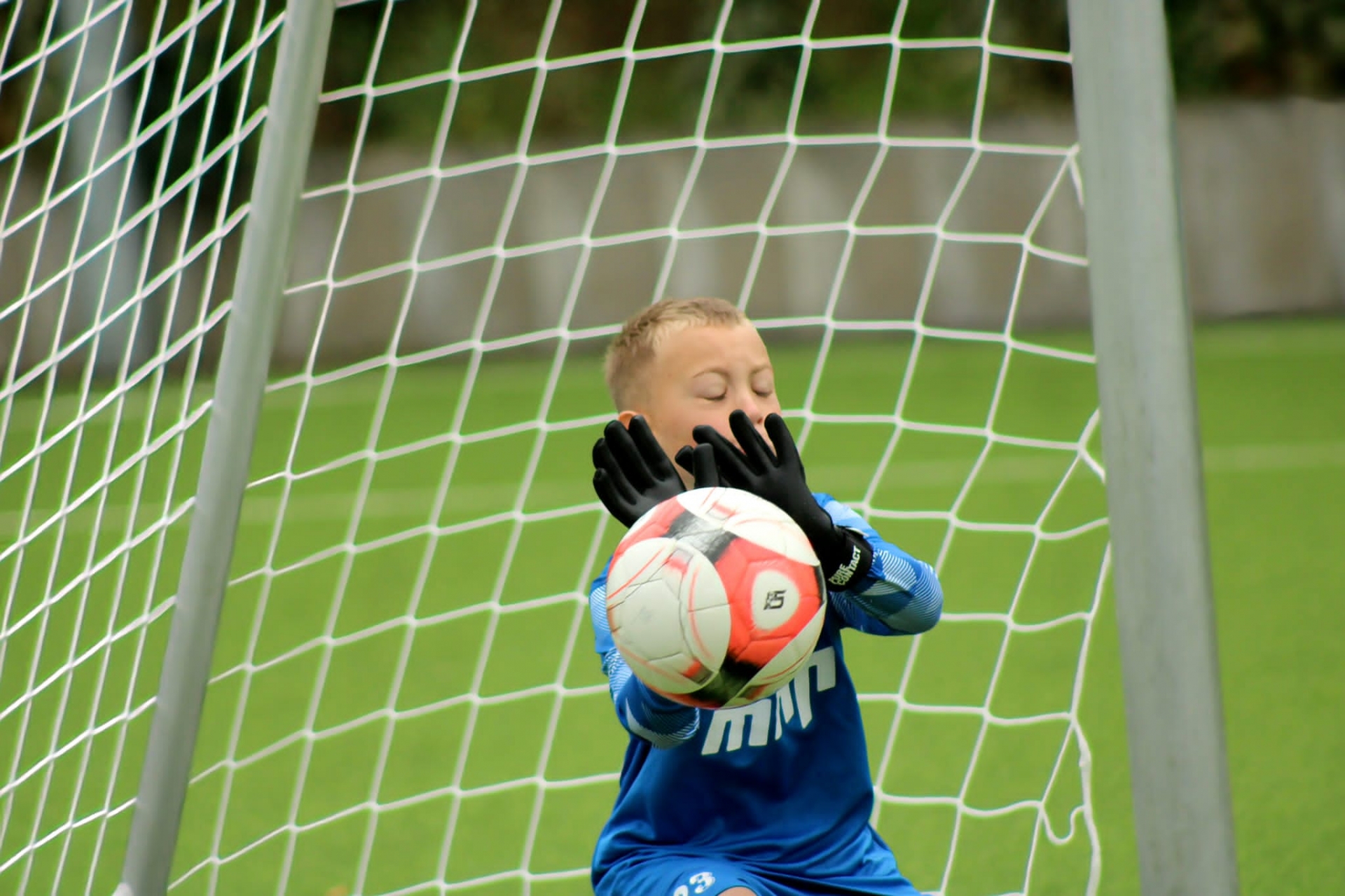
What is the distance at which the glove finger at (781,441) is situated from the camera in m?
1.75

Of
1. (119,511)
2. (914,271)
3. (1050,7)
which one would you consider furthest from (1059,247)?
(119,511)

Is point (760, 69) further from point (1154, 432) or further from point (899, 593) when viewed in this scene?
point (1154, 432)

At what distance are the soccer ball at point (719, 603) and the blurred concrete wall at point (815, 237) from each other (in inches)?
345

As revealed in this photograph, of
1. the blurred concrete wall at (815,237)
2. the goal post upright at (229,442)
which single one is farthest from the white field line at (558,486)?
the goal post upright at (229,442)

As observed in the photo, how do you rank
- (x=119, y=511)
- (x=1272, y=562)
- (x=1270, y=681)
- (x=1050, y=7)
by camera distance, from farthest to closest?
(x=1050, y=7) → (x=119, y=511) → (x=1272, y=562) → (x=1270, y=681)

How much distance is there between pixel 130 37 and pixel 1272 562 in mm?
8738

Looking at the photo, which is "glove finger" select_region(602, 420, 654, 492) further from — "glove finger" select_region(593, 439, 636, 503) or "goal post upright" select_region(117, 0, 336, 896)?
"goal post upright" select_region(117, 0, 336, 896)

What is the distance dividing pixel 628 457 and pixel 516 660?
8.50 feet

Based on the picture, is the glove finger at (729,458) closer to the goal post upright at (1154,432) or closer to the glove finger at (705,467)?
the glove finger at (705,467)

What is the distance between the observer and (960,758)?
3.40m

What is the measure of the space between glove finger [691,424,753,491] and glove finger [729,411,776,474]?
0.4 inches

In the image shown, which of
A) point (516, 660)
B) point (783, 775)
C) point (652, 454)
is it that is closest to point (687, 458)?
point (652, 454)

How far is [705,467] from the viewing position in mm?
1781

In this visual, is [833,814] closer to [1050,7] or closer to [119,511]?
[119,511]
